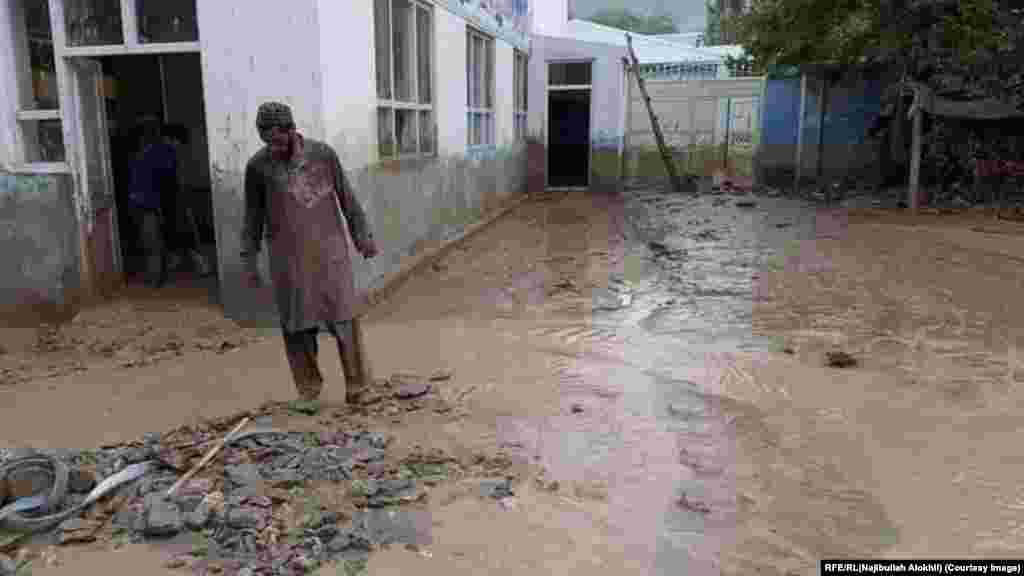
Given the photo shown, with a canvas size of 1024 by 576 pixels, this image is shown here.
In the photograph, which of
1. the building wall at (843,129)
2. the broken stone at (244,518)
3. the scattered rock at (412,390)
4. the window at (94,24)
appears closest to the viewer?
the broken stone at (244,518)

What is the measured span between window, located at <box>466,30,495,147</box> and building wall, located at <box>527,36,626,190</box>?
3.73 m

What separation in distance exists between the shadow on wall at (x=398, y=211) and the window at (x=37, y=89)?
5.65 feet

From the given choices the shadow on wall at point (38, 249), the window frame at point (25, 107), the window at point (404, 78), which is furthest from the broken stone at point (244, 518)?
the window at point (404, 78)

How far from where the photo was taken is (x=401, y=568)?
120 inches

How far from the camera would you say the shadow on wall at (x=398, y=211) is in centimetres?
648

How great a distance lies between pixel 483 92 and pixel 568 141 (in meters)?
6.51

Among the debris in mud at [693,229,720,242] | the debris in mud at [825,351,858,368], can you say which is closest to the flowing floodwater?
the debris in mud at [825,351,858,368]

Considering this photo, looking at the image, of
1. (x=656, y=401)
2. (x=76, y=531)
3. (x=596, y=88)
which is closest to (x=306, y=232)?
(x=76, y=531)

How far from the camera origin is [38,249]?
687 cm

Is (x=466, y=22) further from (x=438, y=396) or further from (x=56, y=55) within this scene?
(x=438, y=396)

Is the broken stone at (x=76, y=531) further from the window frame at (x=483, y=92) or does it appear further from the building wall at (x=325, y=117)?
the window frame at (x=483, y=92)

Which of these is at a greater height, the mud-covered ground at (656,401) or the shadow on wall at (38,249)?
the shadow on wall at (38,249)

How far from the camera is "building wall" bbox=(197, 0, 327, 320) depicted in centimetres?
604

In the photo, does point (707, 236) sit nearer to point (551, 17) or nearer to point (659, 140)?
point (659, 140)
